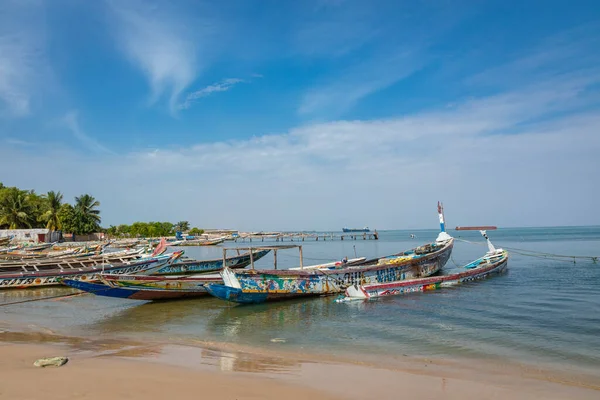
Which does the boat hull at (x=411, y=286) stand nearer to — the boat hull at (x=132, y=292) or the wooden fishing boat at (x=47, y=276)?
the boat hull at (x=132, y=292)

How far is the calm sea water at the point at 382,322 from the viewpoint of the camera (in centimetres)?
959

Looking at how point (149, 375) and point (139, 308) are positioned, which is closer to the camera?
point (149, 375)

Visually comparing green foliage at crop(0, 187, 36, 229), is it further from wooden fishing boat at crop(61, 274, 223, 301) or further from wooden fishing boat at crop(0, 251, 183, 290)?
wooden fishing boat at crop(61, 274, 223, 301)

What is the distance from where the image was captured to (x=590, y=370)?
800 centimetres

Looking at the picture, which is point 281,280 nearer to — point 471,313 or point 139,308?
point 139,308

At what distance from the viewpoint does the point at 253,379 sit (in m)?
7.06

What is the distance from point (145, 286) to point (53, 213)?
5673 cm

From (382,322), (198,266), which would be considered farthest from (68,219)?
(382,322)

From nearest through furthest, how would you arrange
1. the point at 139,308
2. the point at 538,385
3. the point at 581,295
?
the point at 538,385 → the point at 139,308 → the point at 581,295

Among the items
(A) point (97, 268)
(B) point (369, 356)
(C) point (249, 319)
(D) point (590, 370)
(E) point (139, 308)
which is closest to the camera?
(D) point (590, 370)

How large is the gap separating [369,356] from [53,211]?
66.6 metres

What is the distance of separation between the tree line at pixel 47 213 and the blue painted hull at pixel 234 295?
187 feet

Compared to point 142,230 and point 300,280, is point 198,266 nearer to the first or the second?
point 300,280

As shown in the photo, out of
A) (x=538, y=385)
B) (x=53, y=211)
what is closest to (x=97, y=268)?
(x=538, y=385)
